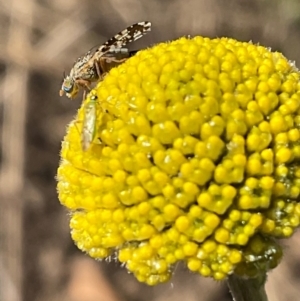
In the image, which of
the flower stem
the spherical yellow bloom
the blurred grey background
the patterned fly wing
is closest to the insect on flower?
the patterned fly wing

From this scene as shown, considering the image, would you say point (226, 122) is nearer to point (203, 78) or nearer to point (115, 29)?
point (203, 78)

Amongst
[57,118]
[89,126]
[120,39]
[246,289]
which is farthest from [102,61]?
[57,118]

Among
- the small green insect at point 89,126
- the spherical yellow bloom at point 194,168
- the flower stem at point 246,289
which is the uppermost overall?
the small green insect at point 89,126

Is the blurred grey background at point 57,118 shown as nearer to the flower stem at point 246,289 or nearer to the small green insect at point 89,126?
the flower stem at point 246,289

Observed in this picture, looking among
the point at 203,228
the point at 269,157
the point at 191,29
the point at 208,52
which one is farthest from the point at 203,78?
the point at 191,29

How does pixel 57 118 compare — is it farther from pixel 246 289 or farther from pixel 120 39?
pixel 246 289

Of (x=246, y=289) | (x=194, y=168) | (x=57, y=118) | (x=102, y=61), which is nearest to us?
(x=194, y=168)

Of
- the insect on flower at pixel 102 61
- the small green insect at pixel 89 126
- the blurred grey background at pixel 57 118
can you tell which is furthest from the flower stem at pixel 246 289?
the blurred grey background at pixel 57 118
